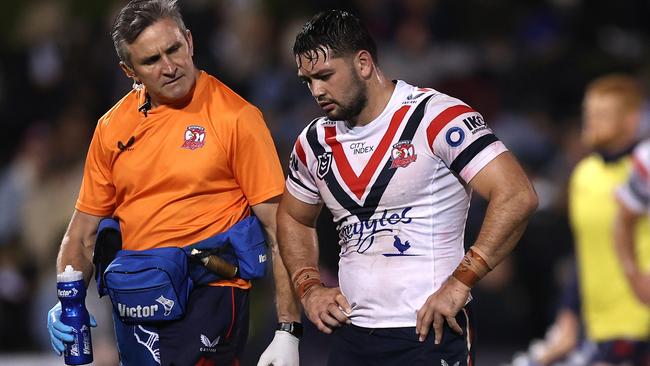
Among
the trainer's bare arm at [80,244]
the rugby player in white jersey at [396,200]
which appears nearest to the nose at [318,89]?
the rugby player in white jersey at [396,200]

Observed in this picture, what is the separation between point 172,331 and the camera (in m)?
5.11

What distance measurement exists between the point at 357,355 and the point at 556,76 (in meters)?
6.75

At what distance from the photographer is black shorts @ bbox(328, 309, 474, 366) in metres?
4.80

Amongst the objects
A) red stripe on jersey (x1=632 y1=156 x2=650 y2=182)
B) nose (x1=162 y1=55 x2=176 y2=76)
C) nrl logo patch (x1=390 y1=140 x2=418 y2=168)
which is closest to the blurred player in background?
red stripe on jersey (x1=632 y1=156 x2=650 y2=182)

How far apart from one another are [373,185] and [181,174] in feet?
2.43

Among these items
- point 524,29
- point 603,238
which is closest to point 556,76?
point 524,29

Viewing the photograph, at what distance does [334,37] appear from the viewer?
4.89 m

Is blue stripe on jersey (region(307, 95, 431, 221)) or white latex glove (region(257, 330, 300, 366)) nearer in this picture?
blue stripe on jersey (region(307, 95, 431, 221))

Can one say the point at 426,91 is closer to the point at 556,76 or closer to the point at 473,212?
the point at 473,212

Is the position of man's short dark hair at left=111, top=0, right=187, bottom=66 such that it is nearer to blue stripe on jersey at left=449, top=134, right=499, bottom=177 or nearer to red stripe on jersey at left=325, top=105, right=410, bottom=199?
red stripe on jersey at left=325, top=105, right=410, bottom=199

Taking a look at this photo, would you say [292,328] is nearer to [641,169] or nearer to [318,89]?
[318,89]

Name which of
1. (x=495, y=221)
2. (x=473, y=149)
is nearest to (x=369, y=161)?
(x=473, y=149)

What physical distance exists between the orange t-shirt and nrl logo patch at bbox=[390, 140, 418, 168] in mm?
523

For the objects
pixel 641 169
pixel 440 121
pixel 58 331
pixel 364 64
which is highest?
pixel 364 64
